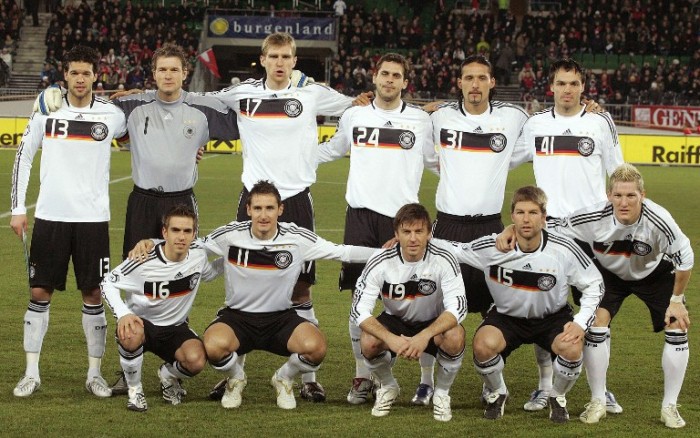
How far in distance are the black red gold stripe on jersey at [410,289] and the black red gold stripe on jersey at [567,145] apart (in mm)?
1431

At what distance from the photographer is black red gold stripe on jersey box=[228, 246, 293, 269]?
7.15 meters

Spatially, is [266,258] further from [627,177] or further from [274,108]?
[627,177]

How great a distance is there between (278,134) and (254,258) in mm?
984

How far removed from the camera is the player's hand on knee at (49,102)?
23.9ft

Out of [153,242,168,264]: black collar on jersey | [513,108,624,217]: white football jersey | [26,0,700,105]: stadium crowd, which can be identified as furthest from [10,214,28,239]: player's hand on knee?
[26,0,700,105]: stadium crowd

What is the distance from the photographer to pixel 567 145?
7664 mm

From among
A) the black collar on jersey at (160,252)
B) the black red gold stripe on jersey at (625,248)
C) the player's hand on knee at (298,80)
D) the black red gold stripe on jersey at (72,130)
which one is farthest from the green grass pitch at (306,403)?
Result: the black red gold stripe on jersey at (72,130)

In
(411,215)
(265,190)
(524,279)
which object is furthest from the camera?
(265,190)

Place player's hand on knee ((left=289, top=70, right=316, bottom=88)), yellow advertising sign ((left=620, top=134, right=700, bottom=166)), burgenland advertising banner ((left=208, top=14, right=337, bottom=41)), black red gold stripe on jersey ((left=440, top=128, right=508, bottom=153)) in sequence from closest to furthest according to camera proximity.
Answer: black red gold stripe on jersey ((left=440, top=128, right=508, bottom=153)) → player's hand on knee ((left=289, top=70, right=316, bottom=88)) → yellow advertising sign ((left=620, top=134, right=700, bottom=166)) → burgenland advertising banner ((left=208, top=14, right=337, bottom=41))

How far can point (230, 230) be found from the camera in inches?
285

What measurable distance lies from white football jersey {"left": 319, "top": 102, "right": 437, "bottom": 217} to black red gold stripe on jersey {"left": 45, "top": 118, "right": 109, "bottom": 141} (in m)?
1.71

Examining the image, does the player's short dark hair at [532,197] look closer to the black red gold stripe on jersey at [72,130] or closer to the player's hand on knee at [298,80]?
the player's hand on knee at [298,80]

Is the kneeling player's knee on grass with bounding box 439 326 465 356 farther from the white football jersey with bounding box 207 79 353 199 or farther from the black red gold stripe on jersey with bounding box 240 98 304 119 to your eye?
the black red gold stripe on jersey with bounding box 240 98 304 119

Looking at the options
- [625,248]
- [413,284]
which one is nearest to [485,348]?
[413,284]
